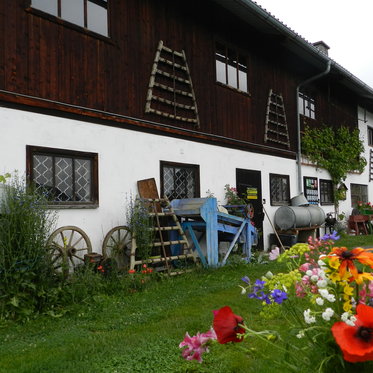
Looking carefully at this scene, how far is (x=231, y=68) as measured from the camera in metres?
10.1

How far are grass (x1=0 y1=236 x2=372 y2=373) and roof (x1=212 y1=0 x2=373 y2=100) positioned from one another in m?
6.66

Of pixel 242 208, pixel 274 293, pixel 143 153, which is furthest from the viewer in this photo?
pixel 242 208

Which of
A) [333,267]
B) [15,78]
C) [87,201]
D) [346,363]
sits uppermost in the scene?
[15,78]

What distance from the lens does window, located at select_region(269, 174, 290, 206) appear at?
1117cm

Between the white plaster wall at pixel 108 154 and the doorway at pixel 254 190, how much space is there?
1.81 ft

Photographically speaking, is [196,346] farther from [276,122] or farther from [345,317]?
[276,122]

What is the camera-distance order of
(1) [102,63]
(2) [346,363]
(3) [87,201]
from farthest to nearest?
(1) [102,63], (3) [87,201], (2) [346,363]

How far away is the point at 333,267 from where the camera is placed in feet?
4.50

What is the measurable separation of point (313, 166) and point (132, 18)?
27.8 feet

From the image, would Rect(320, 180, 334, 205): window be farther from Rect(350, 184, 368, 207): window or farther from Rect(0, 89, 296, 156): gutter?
Rect(0, 89, 296, 156): gutter

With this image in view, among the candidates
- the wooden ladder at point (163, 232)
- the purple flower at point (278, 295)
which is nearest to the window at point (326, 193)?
the wooden ladder at point (163, 232)

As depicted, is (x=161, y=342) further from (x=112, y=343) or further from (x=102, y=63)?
(x=102, y=63)

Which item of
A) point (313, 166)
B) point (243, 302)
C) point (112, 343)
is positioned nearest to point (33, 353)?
point (112, 343)

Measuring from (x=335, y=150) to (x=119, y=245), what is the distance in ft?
34.6
